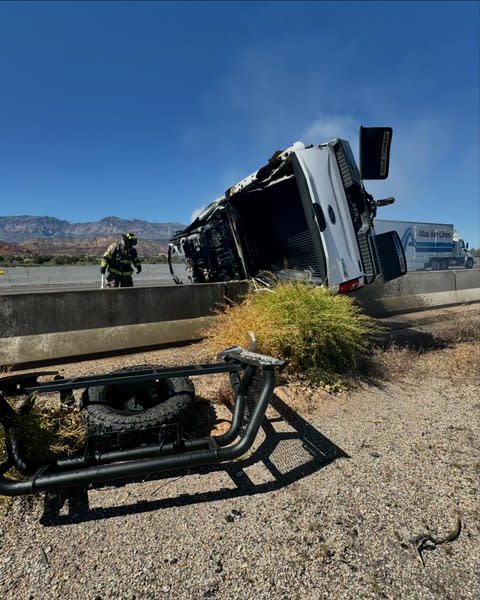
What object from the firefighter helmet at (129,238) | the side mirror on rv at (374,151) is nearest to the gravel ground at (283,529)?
the side mirror on rv at (374,151)

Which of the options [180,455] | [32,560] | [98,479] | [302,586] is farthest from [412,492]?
[32,560]

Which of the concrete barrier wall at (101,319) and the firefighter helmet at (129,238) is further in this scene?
the firefighter helmet at (129,238)

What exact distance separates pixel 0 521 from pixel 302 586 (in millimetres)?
1522

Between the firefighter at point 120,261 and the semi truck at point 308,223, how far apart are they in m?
1.83

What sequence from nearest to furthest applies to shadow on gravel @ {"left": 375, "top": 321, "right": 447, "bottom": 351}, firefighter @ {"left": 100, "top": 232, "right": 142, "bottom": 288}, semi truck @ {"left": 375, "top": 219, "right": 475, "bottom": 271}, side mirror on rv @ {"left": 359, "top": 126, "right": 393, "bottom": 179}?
side mirror on rv @ {"left": 359, "top": 126, "right": 393, "bottom": 179}, shadow on gravel @ {"left": 375, "top": 321, "right": 447, "bottom": 351}, firefighter @ {"left": 100, "top": 232, "right": 142, "bottom": 288}, semi truck @ {"left": 375, "top": 219, "right": 475, "bottom": 271}

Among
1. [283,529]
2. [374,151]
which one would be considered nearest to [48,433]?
[283,529]

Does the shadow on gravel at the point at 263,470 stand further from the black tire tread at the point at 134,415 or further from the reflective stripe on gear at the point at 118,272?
the reflective stripe on gear at the point at 118,272

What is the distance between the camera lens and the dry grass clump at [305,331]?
373cm

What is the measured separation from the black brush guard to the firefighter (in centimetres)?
603

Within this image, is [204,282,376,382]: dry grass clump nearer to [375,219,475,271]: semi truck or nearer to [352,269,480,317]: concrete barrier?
[352,269,480,317]: concrete barrier

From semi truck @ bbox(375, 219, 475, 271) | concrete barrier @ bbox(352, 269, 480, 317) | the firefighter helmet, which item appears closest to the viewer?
concrete barrier @ bbox(352, 269, 480, 317)

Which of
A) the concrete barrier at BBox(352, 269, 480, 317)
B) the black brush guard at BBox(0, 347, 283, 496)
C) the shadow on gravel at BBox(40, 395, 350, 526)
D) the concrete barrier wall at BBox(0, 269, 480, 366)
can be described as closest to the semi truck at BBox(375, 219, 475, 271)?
the concrete barrier at BBox(352, 269, 480, 317)

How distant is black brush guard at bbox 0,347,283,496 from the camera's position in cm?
175

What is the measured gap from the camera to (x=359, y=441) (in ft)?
8.83
